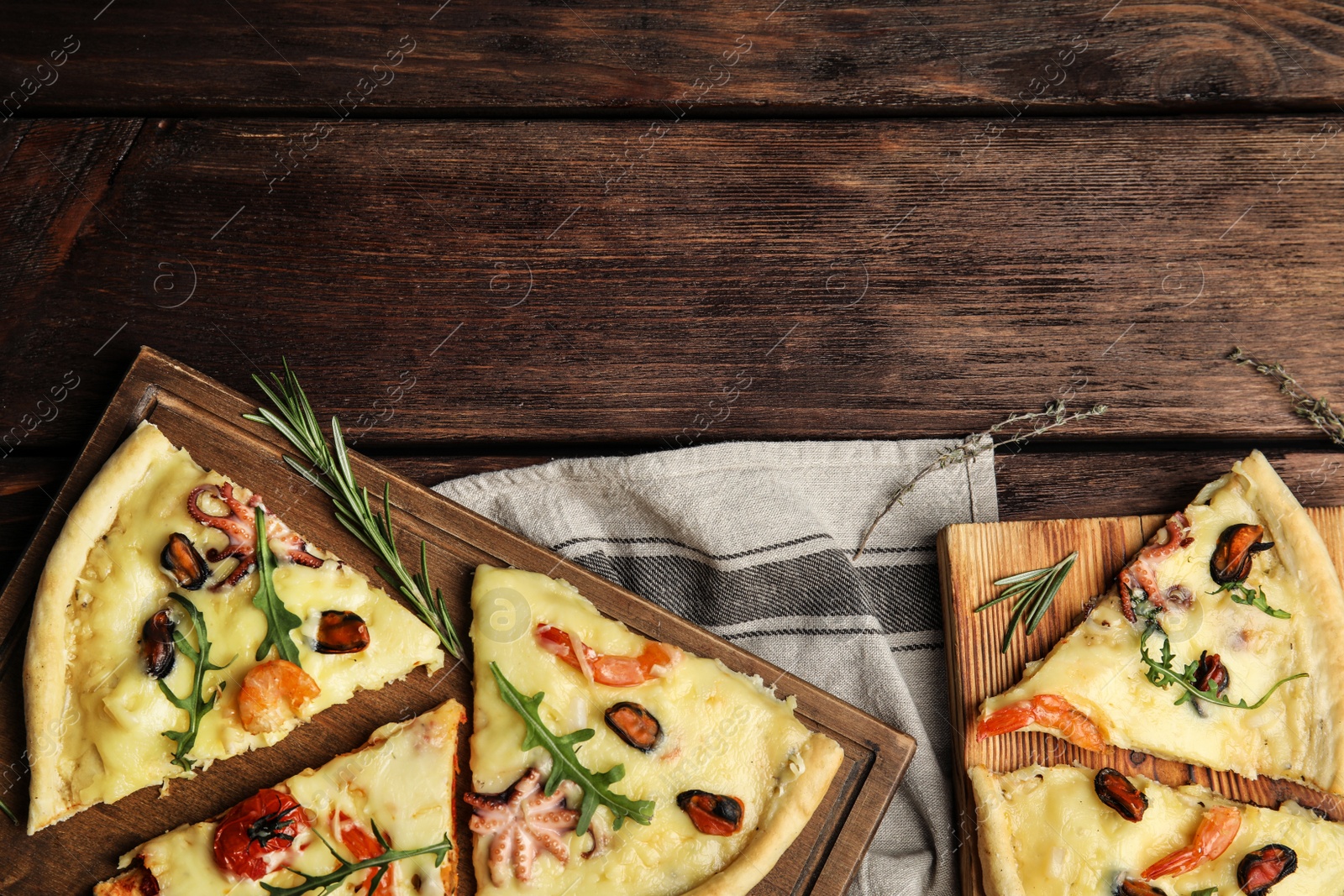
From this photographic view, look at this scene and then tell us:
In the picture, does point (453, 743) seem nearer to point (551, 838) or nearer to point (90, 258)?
point (551, 838)

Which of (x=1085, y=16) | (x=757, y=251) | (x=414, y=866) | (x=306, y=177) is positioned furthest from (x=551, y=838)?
(x=1085, y=16)

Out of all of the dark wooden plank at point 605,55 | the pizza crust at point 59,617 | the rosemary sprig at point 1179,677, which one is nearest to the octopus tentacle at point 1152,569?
the rosemary sprig at point 1179,677

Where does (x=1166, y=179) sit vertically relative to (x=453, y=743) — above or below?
above

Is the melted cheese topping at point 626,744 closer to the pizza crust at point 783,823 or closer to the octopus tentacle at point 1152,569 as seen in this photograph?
the pizza crust at point 783,823

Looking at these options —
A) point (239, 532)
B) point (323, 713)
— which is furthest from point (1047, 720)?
point (239, 532)

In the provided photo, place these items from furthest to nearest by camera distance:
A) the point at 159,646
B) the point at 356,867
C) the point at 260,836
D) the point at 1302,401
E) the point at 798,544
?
the point at 1302,401
the point at 798,544
the point at 159,646
the point at 260,836
the point at 356,867

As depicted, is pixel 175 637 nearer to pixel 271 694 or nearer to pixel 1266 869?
pixel 271 694

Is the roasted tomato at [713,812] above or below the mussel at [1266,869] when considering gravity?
above
